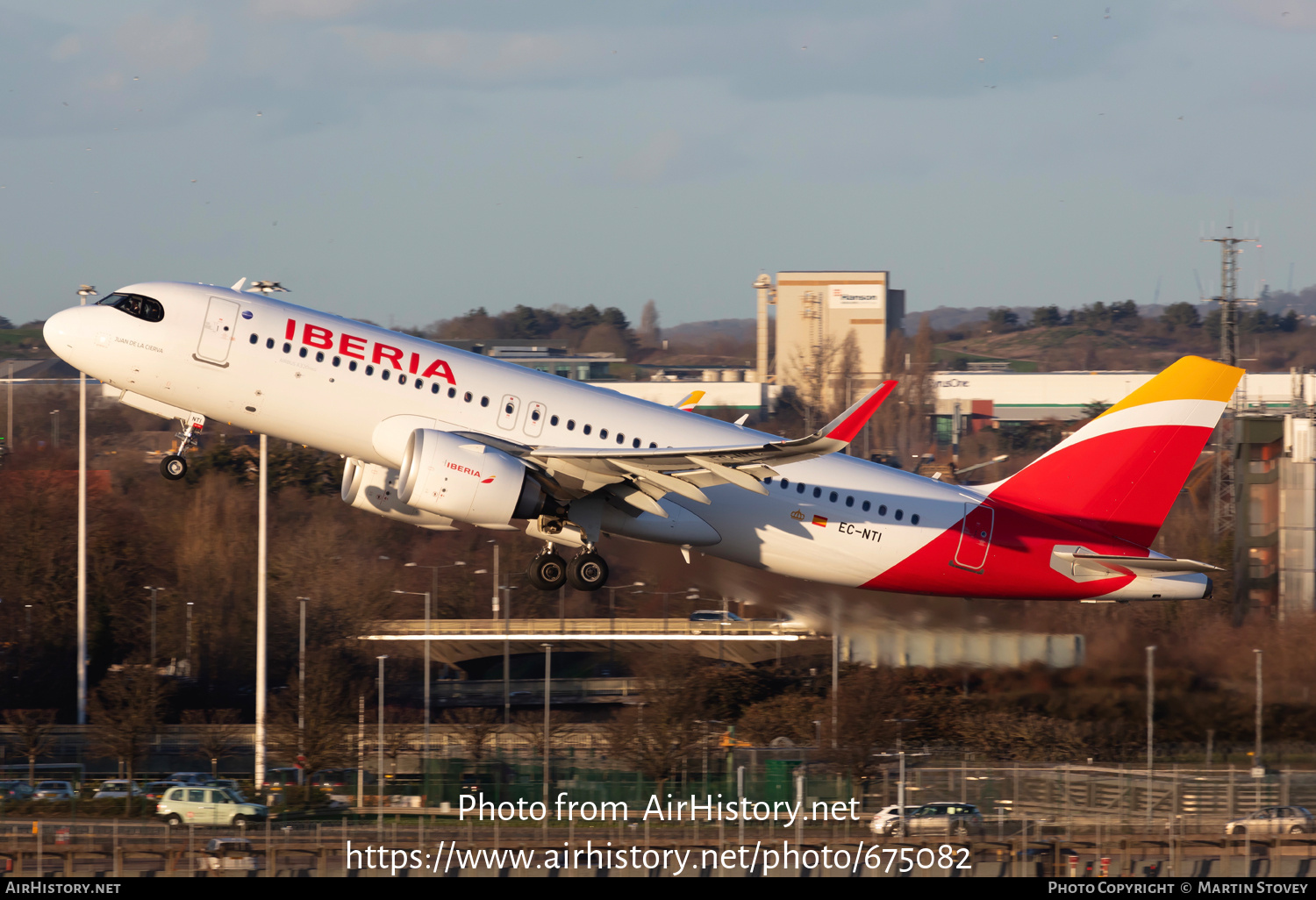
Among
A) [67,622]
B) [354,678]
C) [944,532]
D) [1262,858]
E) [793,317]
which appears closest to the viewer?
[944,532]

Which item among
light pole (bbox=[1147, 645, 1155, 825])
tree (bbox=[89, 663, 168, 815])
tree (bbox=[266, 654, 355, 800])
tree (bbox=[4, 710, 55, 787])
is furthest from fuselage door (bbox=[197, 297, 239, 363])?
light pole (bbox=[1147, 645, 1155, 825])

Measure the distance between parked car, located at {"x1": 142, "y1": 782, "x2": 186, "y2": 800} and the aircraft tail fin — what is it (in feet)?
87.5

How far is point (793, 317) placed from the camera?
539 ft

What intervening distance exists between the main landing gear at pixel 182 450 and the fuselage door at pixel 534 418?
7.15 meters

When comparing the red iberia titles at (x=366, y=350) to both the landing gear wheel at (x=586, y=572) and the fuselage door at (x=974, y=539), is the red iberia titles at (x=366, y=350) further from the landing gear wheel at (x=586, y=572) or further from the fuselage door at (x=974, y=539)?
the fuselage door at (x=974, y=539)

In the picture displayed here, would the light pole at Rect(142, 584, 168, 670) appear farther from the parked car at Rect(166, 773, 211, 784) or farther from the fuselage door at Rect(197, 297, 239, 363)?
the fuselage door at Rect(197, 297, 239, 363)

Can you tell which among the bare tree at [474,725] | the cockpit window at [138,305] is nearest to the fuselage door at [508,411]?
the cockpit window at [138,305]

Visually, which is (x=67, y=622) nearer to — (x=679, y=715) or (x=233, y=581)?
(x=233, y=581)

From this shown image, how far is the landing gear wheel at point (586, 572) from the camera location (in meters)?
31.4

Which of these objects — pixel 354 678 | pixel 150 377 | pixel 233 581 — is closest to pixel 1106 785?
pixel 150 377

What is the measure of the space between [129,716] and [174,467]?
2361cm

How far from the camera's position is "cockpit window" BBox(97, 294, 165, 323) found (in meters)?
30.5

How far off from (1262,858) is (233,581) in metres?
53.3

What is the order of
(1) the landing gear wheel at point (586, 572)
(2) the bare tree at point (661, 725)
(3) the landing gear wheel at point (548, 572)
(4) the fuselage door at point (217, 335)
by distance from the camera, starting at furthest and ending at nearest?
(2) the bare tree at point (661, 725) → (3) the landing gear wheel at point (548, 572) → (1) the landing gear wheel at point (586, 572) → (4) the fuselage door at point (217, 335)
